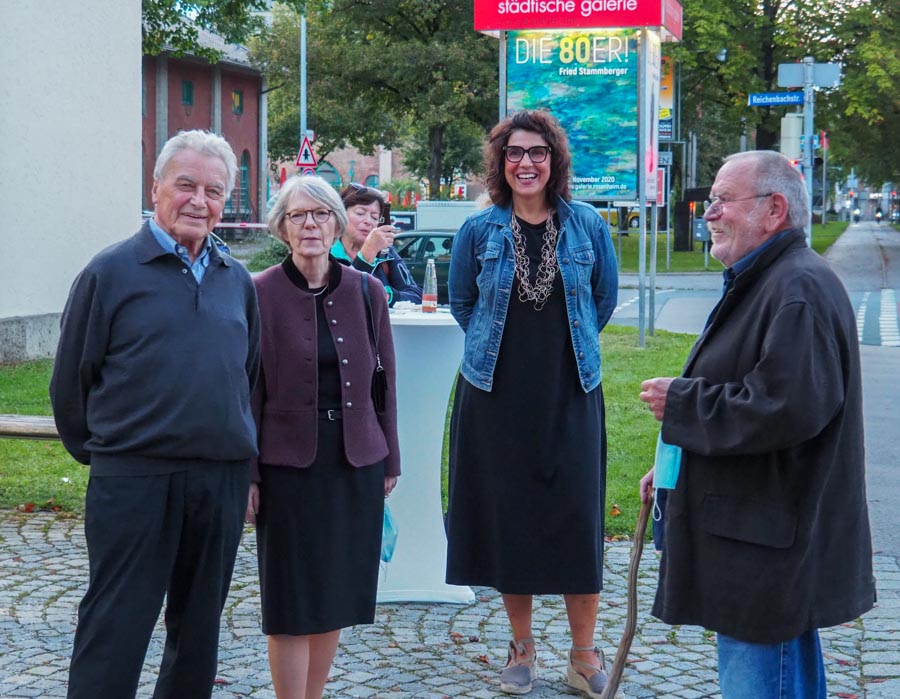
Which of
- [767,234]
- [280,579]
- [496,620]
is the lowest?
[496,620]

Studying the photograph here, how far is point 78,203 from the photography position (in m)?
14.1

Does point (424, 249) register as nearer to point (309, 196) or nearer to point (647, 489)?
point (309, 196)

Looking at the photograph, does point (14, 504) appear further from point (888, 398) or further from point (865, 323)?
point (865, 323)

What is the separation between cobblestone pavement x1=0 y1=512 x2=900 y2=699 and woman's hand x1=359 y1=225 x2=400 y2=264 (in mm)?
1572

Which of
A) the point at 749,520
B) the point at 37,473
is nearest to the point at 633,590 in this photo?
the point at 749,520

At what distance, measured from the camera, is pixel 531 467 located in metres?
4.76

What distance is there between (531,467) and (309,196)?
50.8 inches

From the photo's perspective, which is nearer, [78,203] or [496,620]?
[496,620]

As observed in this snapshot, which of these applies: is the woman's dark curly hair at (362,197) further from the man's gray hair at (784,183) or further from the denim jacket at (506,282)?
the man's gray hair at (784,183)

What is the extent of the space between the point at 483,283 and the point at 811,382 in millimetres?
1829

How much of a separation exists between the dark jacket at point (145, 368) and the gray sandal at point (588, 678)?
5.94ft

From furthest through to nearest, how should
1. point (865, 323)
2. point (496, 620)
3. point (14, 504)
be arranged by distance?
point (865, 323)
point (14, 504)
point (496, 620)

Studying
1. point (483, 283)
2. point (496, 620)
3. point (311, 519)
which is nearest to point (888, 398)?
point (496, 620)

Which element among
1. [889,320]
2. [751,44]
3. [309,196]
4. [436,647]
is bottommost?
[436,647]
